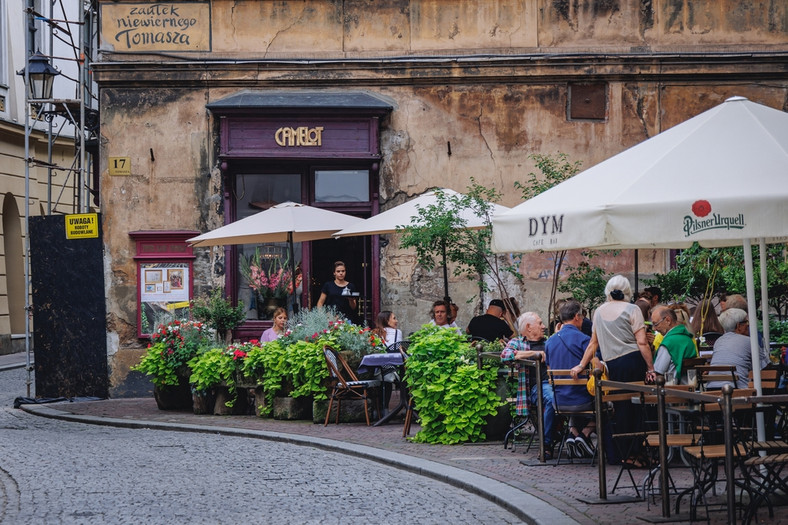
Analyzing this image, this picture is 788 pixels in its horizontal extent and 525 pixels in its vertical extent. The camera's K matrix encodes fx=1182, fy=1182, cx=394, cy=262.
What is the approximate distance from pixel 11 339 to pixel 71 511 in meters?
25.5

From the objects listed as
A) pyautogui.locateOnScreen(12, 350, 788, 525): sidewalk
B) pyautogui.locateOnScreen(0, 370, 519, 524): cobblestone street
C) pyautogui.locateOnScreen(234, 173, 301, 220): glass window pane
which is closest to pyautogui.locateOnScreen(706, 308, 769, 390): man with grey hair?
pyautogui.locateOnScreen(12, 350, 788, 525): sidewalk

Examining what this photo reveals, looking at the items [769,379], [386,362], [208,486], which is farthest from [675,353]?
[386,362]

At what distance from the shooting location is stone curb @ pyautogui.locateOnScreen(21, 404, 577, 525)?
8273mm

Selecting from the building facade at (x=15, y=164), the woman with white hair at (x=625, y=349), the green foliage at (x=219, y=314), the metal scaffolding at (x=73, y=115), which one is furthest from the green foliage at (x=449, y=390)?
the building facade at (x=15, y=164)

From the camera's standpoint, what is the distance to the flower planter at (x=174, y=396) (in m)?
16.4

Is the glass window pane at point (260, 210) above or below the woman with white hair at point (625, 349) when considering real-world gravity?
above

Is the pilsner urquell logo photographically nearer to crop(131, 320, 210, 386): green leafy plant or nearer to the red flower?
the red flower

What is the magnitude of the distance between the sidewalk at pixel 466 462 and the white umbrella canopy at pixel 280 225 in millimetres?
2535

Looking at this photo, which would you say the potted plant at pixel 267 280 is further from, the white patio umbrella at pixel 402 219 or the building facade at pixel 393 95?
the white patio umbrella at pixel 402 219

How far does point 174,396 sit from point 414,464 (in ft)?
Result: 21.5

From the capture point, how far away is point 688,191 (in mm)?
7652

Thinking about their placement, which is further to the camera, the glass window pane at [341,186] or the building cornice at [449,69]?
the glass window pane at [341,186]

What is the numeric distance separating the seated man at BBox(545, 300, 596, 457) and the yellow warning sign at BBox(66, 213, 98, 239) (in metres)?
9.57

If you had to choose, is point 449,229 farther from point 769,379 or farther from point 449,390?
point 769,379
